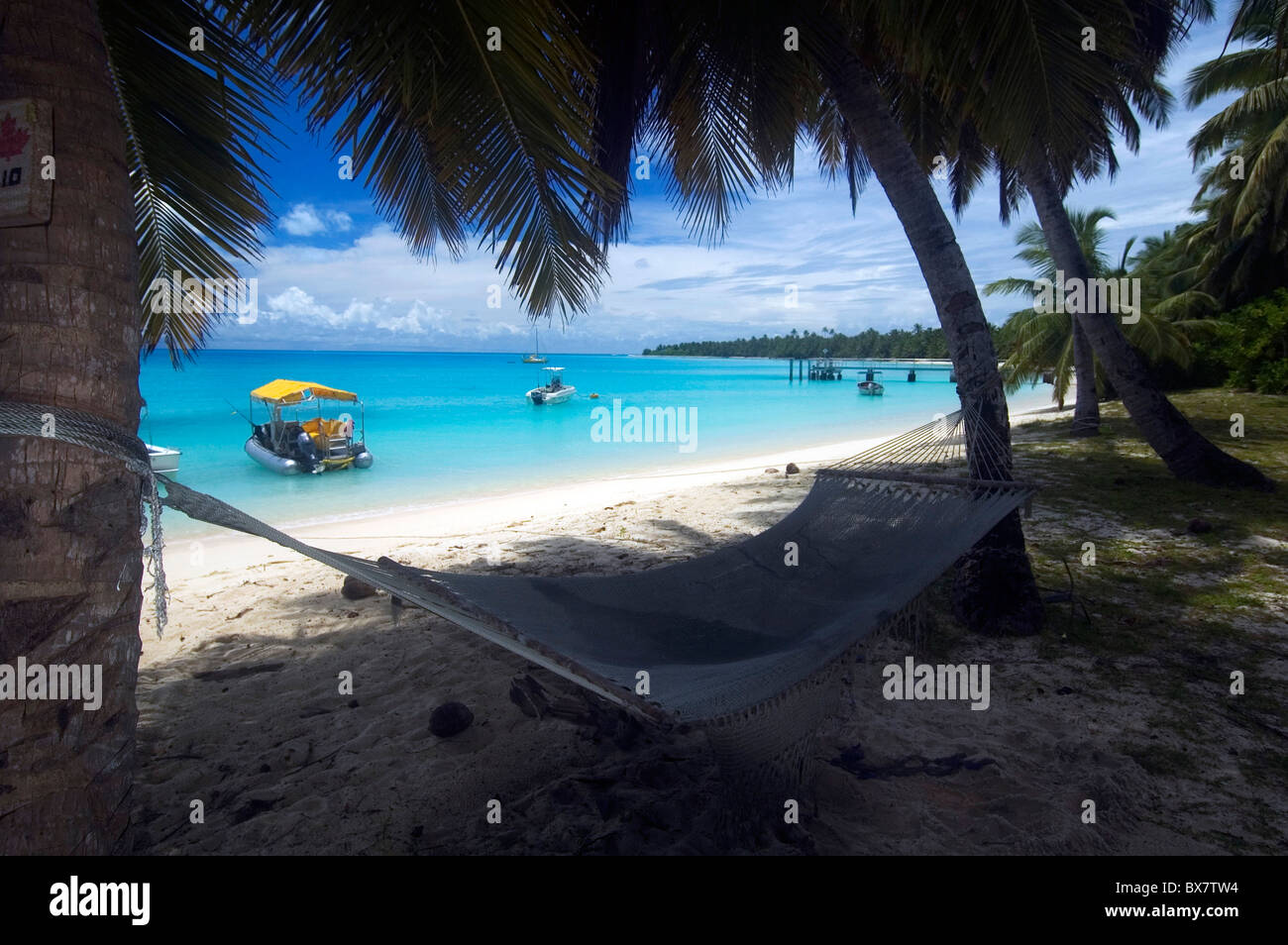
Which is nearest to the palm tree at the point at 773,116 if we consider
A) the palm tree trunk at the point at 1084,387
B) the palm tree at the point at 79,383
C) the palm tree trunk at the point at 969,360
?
the palm tree trunk at the point at 969,360

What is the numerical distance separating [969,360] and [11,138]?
3.09m

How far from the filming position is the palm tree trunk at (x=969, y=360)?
114 inches

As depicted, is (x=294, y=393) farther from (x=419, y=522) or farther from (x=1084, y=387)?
(x=1084, y=387)

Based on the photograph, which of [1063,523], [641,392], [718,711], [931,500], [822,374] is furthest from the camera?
[822,374]

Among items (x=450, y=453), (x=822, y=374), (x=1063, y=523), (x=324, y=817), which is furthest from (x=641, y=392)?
(x=324, y=817)

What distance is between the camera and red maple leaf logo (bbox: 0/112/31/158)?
123 cm

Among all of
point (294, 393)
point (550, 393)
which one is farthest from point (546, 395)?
point (294, 393)

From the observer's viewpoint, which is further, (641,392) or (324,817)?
(641,392)

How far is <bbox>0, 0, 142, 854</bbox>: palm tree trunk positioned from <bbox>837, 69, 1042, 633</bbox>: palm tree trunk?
284 centimetres

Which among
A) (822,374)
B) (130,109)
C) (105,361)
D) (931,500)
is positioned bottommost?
(931,500)

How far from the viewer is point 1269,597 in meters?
3.05

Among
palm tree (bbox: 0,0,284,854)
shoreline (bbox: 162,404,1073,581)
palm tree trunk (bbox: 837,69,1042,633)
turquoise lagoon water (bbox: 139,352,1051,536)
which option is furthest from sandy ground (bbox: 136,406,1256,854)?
turquoise lagoon water (bbox: 139,352,1051,536)
